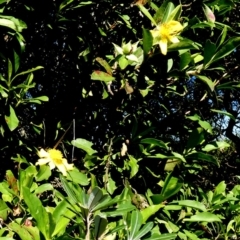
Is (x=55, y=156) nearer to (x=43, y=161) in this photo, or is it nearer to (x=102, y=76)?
(x=43, y=161)

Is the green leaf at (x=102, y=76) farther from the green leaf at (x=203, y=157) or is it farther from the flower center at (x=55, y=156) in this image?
the green leaf at (x=203, y=157)

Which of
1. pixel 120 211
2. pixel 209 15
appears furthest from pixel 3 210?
pixel 209 15

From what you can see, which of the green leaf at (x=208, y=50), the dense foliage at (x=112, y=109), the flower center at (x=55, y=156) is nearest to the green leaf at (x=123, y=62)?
the dense foliage at (x=112, y=109)

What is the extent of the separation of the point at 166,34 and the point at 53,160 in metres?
0.59

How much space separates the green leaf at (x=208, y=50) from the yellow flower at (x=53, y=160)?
63cm

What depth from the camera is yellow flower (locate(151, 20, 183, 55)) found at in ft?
5.15

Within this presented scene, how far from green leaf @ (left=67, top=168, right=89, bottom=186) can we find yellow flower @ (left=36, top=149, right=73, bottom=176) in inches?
0.7

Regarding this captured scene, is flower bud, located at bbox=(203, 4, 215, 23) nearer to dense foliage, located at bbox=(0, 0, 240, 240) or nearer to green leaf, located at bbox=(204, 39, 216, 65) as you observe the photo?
dense foliage, located at bbox=(0, 0, 240, 240)

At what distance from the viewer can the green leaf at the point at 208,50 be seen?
167 centimetres

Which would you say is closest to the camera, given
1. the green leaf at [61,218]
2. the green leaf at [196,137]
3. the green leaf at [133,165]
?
the green leaf at [61,218]

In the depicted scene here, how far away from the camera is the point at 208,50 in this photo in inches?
66.7

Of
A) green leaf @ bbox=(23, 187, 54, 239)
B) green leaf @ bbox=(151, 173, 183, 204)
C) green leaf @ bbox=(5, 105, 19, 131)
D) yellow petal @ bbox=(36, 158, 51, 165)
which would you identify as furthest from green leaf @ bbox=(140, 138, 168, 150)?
green leaf @ bbox=(23, 187, 54, 239)

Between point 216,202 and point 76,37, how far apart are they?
93 centimetres

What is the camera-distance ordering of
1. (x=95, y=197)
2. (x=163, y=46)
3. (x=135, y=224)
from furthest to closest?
(x=163, y=46)
(x=135, y=224)
(x=95, y=197)
